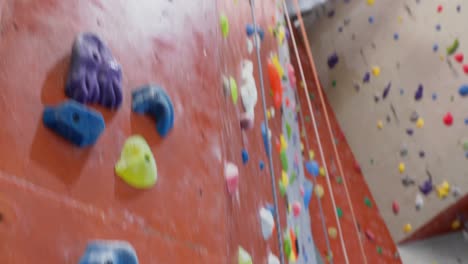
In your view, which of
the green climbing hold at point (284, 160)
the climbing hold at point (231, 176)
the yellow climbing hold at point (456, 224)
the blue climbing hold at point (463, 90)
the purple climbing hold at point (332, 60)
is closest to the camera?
the climbing hold at point (231, 176)

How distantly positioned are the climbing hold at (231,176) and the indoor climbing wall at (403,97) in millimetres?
1616

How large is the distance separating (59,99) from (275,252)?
0.75 m

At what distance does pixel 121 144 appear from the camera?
0.55m

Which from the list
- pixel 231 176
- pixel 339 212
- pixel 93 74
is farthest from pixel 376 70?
pixel 93 74

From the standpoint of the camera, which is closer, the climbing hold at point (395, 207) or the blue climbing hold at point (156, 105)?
the blue climbing hold at point (156, 105)

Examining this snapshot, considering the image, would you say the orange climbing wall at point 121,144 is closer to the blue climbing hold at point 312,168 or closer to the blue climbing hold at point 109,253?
the blue climbing hold at point 109,253

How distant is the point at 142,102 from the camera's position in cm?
59

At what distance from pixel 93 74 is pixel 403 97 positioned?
6.75 ft

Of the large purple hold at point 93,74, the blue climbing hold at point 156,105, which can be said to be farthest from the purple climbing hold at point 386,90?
the large purple hold at point 93,74

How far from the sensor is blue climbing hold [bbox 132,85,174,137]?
1.93ft

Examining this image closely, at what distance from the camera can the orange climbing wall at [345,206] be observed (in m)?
2.14

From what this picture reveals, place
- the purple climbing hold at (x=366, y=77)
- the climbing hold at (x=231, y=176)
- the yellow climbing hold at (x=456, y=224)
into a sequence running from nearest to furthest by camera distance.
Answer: the climbing hold at (x=231, y=176) → the yellow climbing hold at (x=456, y=224) → the purple climbing hold at (x=366, y=77)

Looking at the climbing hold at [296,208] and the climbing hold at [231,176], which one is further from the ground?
the climbing hold at [296,208]

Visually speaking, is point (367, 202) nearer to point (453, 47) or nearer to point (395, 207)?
point (395, 207)
